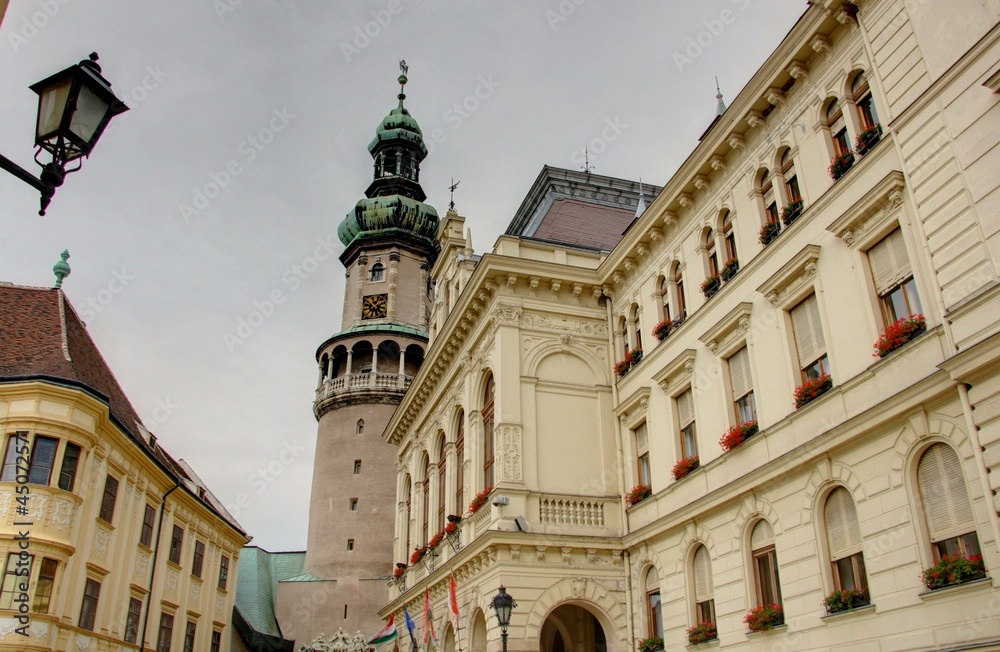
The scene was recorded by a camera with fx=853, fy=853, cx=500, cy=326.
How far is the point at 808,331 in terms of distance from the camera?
16938 millimetres

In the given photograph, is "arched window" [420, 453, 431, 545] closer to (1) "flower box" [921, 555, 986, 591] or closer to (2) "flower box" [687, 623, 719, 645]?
(2) "flower box" [687, 623, 719, 645]

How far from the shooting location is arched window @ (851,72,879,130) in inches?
634

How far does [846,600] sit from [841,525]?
1358mm

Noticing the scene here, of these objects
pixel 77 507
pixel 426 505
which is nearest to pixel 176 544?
pixel 77 507

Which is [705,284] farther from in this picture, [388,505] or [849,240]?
[388,505]

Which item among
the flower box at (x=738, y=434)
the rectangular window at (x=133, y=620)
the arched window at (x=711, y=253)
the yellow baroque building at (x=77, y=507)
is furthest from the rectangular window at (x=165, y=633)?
the arched window at (x=711, y=253)

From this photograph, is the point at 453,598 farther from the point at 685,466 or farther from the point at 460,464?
the point at 685,466

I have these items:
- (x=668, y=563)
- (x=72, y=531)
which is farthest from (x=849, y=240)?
(x=72, y=531)

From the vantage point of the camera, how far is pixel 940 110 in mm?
13148

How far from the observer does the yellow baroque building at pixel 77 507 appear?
23.2 meters

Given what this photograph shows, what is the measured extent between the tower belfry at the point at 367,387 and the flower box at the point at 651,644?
2884 centimetres

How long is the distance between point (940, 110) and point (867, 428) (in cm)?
525

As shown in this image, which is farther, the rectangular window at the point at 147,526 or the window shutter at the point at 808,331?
the rectangular window at the point at 147,526

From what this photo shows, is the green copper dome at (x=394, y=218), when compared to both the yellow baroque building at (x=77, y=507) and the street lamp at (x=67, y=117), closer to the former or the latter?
the yellow baroque building at (x=77, y=507)
